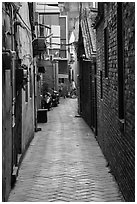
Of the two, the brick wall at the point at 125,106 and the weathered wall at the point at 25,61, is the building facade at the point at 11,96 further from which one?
the brick wall at the point at 125,106

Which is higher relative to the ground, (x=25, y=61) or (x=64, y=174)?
(x=25, y=61)

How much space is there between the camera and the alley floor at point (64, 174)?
22.6ft

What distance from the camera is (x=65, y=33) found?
148 feet

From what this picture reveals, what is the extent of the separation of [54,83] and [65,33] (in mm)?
10448

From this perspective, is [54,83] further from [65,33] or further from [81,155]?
[81,155]

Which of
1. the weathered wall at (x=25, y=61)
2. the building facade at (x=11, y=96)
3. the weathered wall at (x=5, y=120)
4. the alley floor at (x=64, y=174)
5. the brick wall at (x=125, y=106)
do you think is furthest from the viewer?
the weathered wall at (x=25, y=61)

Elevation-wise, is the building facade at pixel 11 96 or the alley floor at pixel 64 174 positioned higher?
the building facade at pixel 11 96

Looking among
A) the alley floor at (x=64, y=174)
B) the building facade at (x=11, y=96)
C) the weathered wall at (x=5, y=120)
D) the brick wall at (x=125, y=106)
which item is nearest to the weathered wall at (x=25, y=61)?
the alley floor at (x=64, y=174)

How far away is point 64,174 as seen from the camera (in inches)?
333

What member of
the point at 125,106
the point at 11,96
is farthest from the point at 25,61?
the point at 125,106

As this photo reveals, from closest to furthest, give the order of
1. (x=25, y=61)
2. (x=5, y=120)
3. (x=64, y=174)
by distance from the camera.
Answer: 1. (x=5, y=120)
2. (x=64, y=174)
3. (x=25, y=61)

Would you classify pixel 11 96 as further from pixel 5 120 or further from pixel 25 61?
pixel 25 61

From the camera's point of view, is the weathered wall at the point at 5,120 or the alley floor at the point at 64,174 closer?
the weathered wall at the point at 5,120

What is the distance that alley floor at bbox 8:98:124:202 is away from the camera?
6.89 m
